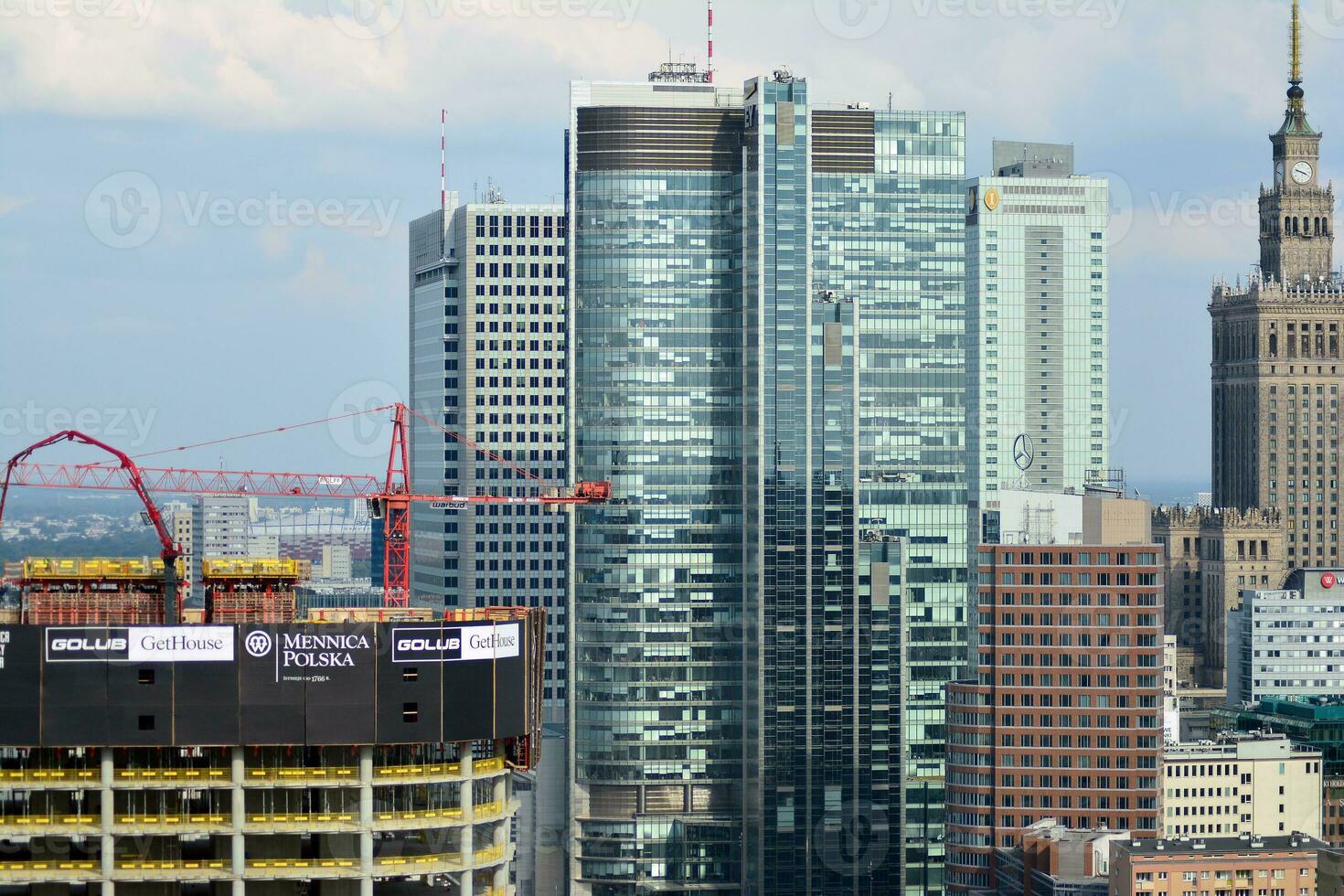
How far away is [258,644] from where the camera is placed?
301 feet

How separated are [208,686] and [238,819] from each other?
545cm

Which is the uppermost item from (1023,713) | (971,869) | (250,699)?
(250,699)

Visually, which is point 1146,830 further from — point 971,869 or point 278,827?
point 278,827

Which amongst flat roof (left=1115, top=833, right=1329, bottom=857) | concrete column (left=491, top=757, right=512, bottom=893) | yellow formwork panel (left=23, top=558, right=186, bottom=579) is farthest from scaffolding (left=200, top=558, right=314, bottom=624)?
flat roof (left=1115, top=833, right=1329, bottom=857)

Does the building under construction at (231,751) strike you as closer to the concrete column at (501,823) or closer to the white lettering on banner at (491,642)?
the white lettering on banner at (491,642)

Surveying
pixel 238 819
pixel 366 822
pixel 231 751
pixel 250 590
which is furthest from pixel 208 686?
pixel 366 822

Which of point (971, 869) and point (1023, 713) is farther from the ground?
point (1023, 713)

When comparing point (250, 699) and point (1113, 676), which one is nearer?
point (250, 699)

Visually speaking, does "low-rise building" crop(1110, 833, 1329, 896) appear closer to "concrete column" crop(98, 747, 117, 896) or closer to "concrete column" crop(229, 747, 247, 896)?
"concrete column" crop(229, 747, 247, 896)

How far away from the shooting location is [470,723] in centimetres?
9356

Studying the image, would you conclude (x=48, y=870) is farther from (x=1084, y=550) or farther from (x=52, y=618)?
(x=1084, y=550)

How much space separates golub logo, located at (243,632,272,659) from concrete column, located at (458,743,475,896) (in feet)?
29.9

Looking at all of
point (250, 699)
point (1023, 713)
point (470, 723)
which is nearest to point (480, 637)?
point (470, 723)

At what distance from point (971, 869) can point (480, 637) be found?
108967mm
